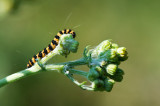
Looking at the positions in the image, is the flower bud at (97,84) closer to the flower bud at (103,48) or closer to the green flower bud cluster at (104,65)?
the green flower bud cluster at (104,65)

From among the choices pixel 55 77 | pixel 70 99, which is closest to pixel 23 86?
pixel 55 77

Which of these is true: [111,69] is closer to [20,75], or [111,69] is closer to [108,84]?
[108,84]

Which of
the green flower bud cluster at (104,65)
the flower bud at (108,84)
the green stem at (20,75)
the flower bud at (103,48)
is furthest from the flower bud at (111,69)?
the green stem at (20,75)

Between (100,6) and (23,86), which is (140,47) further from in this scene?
(23,86)

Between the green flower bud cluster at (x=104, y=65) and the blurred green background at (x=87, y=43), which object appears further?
the blurred green background at (x=87, y=43)

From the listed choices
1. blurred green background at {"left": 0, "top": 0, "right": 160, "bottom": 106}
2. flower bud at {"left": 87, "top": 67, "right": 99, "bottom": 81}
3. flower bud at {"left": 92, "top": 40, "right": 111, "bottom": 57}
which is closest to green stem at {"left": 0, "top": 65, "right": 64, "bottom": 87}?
flower bud at {"left": 87, "top": 67, "right": 99, "bottom": 81}

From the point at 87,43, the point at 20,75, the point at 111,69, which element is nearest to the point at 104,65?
the point at 111,69

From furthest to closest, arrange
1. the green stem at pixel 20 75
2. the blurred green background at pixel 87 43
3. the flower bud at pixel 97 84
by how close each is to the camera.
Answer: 1. the blurred green background at pixel 87 43
2. the flower bud at pixel 97 84
3. the green stem at pixel 20 75
